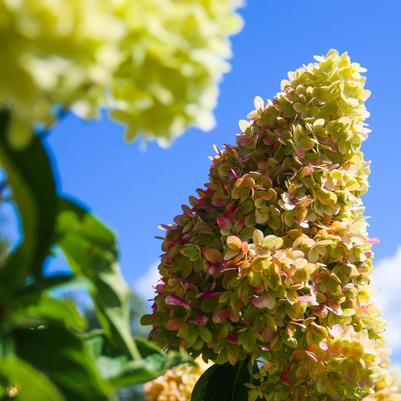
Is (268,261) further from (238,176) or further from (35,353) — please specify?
(35,353)

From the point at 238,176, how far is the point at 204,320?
1.55 feet

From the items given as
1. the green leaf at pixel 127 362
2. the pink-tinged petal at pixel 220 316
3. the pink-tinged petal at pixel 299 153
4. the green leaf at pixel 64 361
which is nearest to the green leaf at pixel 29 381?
the green leaf at pixel 64 361

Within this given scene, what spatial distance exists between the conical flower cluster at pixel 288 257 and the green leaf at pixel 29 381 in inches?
40.0

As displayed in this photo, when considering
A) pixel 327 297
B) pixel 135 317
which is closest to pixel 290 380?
pixel 327 297

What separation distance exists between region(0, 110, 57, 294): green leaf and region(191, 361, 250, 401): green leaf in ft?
4.27

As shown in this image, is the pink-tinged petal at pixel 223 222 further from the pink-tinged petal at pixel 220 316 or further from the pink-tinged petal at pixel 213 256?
the pink-tinged petal at pixel 220 316

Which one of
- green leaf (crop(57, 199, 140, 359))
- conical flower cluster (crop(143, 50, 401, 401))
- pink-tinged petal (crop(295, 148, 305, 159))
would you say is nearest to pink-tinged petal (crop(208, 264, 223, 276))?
conical flower cluster (crop(143, 50, 401, 401))

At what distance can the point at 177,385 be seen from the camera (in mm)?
3354

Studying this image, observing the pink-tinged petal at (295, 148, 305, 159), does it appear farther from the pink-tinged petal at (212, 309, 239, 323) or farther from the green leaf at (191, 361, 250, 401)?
the green leaf at (191, 361, 250, 401)

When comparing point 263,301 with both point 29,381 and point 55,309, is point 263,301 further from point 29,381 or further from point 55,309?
point 29,381

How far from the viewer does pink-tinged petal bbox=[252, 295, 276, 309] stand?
176 centimetres

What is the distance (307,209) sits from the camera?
1970 mm

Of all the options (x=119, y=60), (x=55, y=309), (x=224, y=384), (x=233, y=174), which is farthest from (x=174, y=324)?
(x=119, y=60)

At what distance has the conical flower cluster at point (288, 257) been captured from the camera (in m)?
1.81
